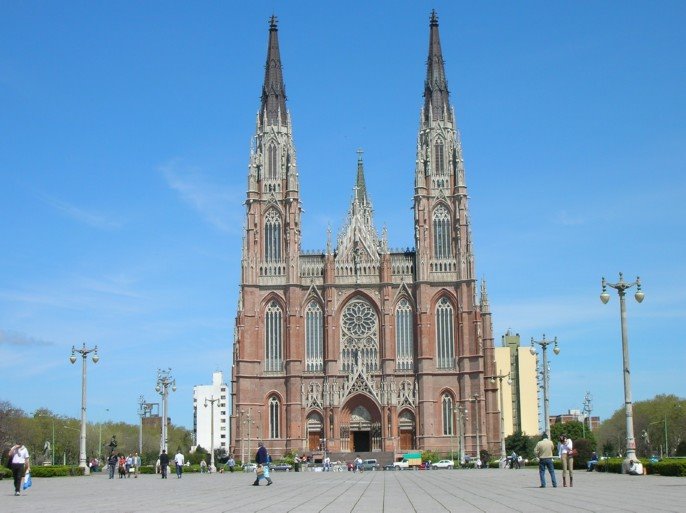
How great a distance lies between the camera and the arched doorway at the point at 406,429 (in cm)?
9969

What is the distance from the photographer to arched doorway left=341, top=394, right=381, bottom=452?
9962 centimetres

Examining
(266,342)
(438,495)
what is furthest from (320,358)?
(438,495)

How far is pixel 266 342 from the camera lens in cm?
10138

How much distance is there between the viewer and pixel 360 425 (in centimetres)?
10075

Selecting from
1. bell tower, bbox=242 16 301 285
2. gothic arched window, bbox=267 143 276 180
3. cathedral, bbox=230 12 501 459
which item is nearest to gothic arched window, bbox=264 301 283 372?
cathedral, bbox=230 12 501 459

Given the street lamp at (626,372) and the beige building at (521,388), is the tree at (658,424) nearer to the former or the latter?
the beige building at (521,388)

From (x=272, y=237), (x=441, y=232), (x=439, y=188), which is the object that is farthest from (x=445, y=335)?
(x=272, y=237)

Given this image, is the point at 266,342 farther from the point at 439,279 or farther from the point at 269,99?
the point at 269,99

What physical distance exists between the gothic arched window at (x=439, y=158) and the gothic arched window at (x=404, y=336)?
13904mm

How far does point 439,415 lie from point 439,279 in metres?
13.3

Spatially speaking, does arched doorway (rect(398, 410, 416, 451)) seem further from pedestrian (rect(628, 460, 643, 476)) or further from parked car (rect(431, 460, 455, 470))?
pedestrian (rect(628, 460, 643, 476))

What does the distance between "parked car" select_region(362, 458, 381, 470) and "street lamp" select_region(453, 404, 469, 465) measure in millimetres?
7560

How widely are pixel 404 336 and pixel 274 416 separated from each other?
15097 mm

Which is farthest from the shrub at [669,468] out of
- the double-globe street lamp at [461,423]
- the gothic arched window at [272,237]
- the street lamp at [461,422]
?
the gothic arched window at [272,237]
